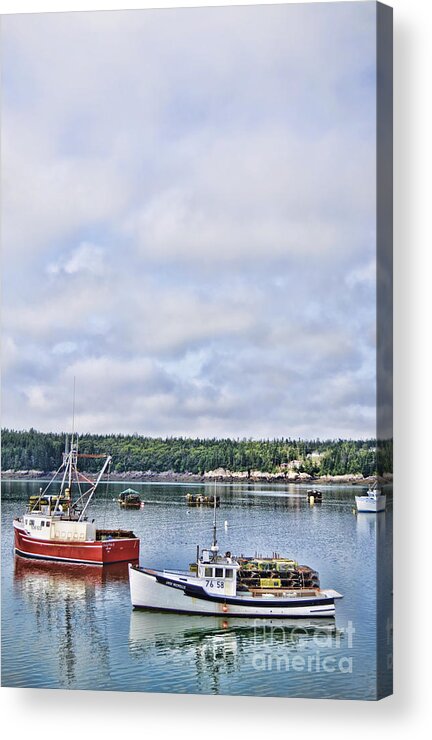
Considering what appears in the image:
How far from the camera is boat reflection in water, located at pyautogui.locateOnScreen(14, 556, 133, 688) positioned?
11.9 meters

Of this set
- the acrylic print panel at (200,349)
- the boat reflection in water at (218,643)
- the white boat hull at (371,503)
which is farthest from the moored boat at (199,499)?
the white boat hull at (371,503)

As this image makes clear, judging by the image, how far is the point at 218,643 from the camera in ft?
38.6

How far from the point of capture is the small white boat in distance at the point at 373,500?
1143 cm

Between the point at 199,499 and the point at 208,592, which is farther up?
the point at 199,499

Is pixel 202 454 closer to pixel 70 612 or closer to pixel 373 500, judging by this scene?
pixel 373 500

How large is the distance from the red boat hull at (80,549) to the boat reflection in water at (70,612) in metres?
0.08

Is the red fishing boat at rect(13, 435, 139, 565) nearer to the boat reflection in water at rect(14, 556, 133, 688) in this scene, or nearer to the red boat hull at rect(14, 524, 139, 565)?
the red boat hull at rect(14, 524, 139, 565)

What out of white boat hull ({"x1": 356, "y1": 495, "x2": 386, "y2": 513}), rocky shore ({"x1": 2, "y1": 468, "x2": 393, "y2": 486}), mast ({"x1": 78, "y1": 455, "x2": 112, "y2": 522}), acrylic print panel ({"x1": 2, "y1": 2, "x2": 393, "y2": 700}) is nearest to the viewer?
white boat hull ({"x1": 356, "y1": 495, "x2": 386, "y2": 513})

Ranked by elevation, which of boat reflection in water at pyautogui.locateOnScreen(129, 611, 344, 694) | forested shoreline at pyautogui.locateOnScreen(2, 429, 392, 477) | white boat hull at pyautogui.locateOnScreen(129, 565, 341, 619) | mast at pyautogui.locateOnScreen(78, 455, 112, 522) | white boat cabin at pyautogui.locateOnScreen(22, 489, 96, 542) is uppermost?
forested shoreline at pyautogui.locateOnScreen(2, 429, 392, 477)

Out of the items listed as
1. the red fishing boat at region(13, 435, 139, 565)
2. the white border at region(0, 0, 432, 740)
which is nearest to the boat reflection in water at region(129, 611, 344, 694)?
the white border at region(0, 0, 432, 740)

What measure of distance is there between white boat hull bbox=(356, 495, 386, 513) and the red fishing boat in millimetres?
2064

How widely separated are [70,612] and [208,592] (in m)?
1.18

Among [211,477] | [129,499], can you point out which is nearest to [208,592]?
[211,477]

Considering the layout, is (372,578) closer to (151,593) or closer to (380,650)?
(380,650)
